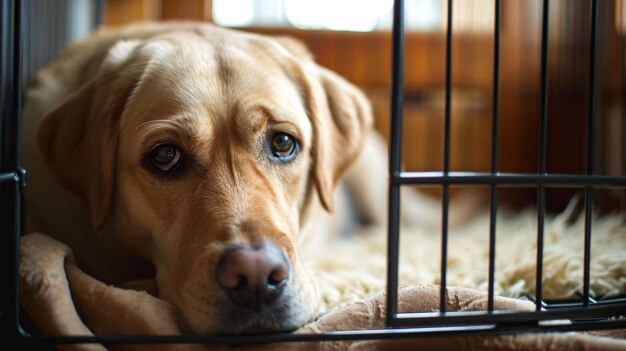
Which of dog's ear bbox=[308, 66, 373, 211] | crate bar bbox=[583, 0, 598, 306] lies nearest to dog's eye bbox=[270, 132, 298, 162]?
dog's ear bbox=[308, 66, 373, 211]

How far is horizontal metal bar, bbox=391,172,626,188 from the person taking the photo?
109 centimetres

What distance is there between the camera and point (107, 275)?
1547 mm

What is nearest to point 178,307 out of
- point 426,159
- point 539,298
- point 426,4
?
point 539,298

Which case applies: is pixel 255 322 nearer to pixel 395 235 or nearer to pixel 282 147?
pixel 395 235

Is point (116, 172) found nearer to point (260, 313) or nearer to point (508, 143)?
point (260, 313)

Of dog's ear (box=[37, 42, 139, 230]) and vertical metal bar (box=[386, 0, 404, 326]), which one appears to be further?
dog's ear (box=[37, 42, 139, 230])

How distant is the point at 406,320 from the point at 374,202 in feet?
6.35

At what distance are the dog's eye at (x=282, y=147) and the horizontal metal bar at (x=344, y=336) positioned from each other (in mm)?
540

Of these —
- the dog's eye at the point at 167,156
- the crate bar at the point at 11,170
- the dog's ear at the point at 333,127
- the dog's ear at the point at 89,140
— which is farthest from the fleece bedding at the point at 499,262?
the crate bar at the point at 11,170

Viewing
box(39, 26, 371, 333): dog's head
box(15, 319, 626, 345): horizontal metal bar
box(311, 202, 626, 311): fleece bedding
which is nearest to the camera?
box(15, 319, 626, 345): horizontal metal bar

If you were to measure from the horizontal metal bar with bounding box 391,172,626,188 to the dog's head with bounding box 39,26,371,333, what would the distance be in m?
0.29

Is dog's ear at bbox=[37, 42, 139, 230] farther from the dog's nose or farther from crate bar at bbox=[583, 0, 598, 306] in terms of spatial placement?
crate bar at bbox=[583, 0, 598, 306]

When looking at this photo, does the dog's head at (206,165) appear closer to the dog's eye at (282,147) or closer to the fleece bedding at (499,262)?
the dog's eye at (282,147)

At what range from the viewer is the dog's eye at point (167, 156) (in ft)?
4.58
